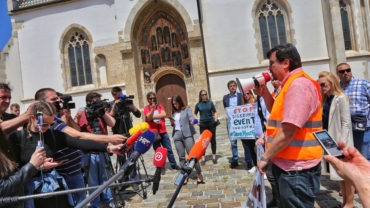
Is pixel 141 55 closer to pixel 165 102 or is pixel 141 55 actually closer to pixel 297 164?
pixel 165 102

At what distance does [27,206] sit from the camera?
2.59m

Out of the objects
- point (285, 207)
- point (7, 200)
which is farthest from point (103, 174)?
point (285, 207)

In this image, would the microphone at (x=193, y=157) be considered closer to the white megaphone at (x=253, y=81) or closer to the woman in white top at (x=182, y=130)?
the white megaphone at (x=253, y=81)

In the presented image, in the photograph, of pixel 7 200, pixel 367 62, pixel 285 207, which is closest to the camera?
pixel 7 200

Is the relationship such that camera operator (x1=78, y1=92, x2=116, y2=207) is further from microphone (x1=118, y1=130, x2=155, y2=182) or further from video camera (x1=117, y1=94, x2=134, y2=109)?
microphone (x1=118, y1=130, x2=155, y2=182)

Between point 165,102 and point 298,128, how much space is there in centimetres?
1544

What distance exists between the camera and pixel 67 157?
3150mm

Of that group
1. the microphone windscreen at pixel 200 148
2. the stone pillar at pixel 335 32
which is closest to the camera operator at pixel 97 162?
the microphone windscreen at pixel 200 148

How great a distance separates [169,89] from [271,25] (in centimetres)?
726

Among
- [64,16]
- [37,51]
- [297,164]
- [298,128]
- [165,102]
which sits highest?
[64,16]

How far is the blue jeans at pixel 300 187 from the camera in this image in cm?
218

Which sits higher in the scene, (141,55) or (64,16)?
(64,16)

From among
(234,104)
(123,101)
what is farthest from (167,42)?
(123,101)

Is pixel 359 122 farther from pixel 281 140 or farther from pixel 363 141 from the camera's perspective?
pixel 281 140
